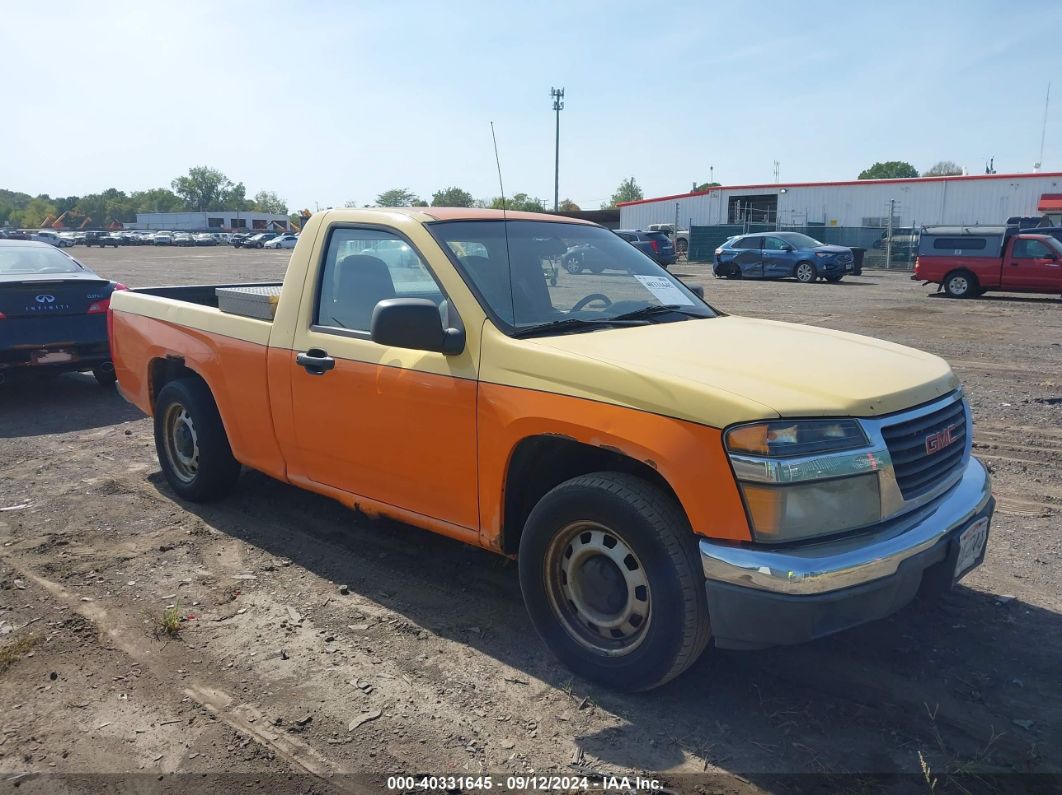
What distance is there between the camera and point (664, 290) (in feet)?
14.5

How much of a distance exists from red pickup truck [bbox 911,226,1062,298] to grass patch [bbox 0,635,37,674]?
21.1 metres

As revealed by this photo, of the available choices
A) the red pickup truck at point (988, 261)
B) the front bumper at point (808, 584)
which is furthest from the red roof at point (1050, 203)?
the front bumper at point (808, 584)

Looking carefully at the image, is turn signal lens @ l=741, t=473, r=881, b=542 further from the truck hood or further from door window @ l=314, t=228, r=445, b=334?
door window @ l=314, t=228, r=445, b=334

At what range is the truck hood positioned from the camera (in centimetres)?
292

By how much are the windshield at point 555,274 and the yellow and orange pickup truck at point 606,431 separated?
15mm

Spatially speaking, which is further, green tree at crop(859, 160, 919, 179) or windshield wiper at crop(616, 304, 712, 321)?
green tree at crop(859, 160, 919, 179)

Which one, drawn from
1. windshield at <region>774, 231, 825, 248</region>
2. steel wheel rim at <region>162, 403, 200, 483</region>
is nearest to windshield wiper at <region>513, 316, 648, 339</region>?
steel wheel rim at <region>162, 403, 200, 483</region>

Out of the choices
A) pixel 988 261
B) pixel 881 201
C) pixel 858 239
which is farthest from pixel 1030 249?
pixel 881 201

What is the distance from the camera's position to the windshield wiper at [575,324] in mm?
3631

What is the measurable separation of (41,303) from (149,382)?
340 cm

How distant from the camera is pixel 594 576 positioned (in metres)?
3.33

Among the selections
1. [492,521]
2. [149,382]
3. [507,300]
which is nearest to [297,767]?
[492,521]

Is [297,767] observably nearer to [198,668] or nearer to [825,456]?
[198,668]

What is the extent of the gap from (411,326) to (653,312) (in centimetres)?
127
